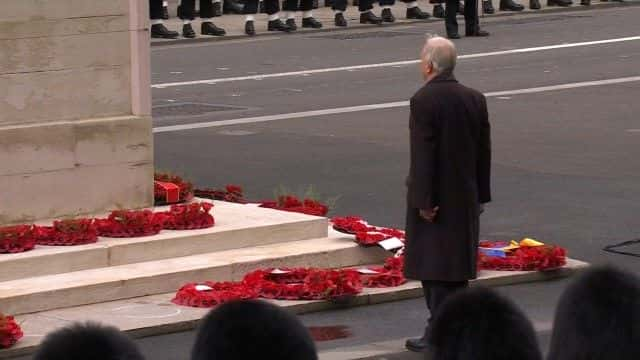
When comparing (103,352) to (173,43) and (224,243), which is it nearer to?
(224,243)

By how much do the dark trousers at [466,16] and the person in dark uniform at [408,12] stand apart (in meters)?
3.33

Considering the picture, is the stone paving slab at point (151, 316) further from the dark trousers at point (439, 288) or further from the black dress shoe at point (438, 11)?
the black dress shoe at point (438, 11)

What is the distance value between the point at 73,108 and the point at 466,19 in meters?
20.3

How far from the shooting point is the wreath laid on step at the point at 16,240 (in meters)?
12.1

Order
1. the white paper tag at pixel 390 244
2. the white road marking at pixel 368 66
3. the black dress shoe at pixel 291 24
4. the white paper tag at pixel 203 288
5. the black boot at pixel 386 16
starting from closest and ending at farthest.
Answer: the white paper tag at pixel 203 288
the white paper tag at pixel 390 244
the white road marking at pixel 368 66
the black dress shoe at pixel 291 24
the black boot at pixel 386 16

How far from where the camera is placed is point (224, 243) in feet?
42.3

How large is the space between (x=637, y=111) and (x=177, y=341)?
12.7 meters

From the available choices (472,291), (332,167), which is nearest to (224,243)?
(332,167)

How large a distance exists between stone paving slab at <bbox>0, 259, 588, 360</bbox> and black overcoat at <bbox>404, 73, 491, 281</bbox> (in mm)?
734

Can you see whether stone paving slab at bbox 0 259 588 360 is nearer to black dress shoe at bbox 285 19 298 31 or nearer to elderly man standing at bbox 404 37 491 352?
elderly man standing at bbox 404 37 491 352

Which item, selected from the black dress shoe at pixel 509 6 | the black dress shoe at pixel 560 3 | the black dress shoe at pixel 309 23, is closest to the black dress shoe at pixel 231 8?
the black dress shoe at pixel 309 23

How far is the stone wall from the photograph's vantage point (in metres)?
12.8

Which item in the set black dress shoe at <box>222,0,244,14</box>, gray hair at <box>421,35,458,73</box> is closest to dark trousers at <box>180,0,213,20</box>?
black dress shoe at <box>222,0,244,14</box>

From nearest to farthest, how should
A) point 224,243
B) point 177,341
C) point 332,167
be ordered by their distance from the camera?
point 177,341
point 224,243
point 332,167
